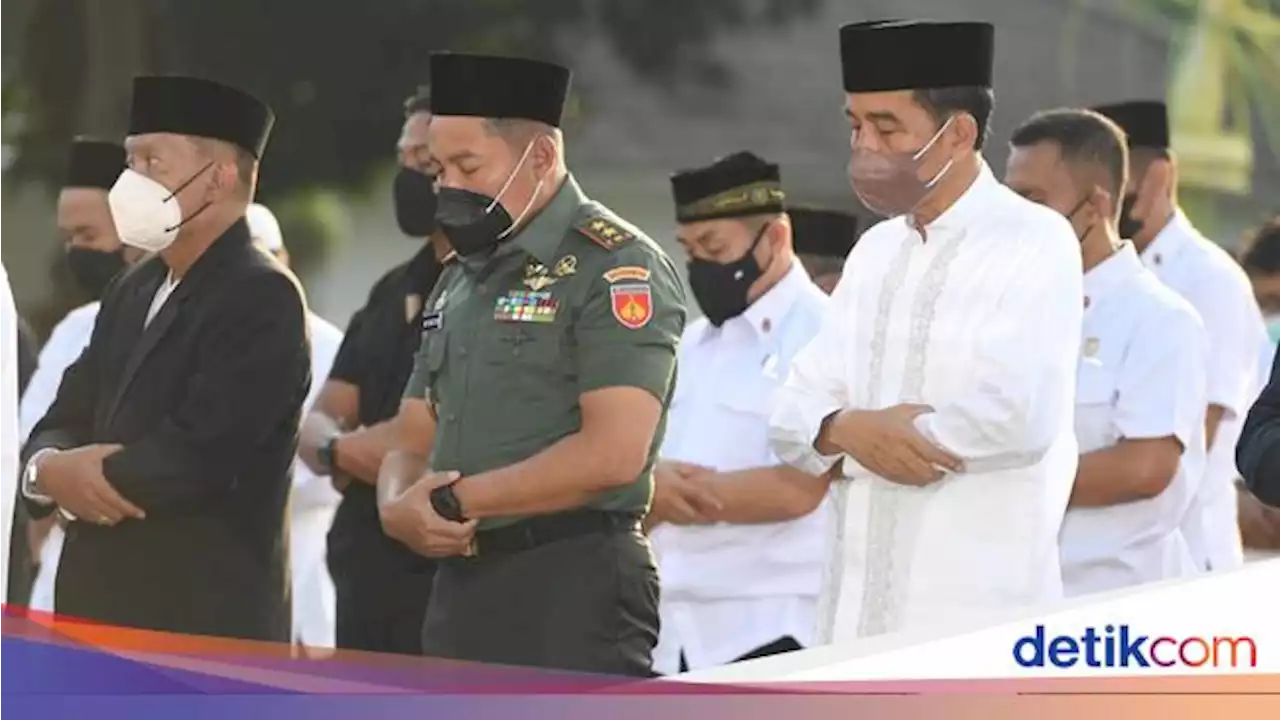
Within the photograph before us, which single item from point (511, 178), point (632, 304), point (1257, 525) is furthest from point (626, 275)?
point (1257, 525)

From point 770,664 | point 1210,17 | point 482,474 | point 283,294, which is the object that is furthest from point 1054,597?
point 1210,17

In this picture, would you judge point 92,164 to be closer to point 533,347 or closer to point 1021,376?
point 533,347

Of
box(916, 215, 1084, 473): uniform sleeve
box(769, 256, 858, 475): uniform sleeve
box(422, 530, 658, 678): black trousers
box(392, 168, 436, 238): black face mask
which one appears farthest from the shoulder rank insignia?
box(392, 168, 436, 238): black face mask

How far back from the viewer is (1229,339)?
5625 millimetres

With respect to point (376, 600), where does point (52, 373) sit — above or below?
above

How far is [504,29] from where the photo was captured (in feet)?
22.7

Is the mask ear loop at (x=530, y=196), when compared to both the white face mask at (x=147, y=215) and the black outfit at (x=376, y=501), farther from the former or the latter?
the black outfit at (x=376, y=501)

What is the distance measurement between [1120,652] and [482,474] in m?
0.95

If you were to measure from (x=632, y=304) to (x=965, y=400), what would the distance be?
0.52 m

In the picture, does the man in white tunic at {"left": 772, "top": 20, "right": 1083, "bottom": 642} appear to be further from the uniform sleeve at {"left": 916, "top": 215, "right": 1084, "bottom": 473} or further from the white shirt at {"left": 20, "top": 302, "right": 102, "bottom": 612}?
the white shirt at {"left": 20, "top": 302, "right": 102, "bottom": 612}

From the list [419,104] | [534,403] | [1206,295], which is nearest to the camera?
[534,403]

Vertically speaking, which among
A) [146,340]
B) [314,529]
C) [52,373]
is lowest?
[314,529]

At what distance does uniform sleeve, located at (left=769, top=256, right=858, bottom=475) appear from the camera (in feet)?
14.4

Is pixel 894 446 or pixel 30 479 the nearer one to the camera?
pixel 894 446
